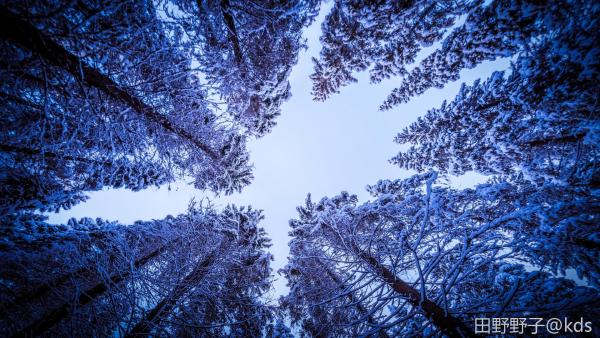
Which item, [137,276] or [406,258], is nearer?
[137,276]

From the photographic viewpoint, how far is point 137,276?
11.6ft

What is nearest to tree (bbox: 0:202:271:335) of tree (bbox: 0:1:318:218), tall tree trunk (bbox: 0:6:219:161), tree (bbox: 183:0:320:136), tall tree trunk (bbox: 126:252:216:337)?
tall tree trunk (bbox: 126:252:216:337)

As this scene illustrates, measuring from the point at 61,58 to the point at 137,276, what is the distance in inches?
146

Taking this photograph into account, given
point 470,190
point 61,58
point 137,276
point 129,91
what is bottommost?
point 137,276

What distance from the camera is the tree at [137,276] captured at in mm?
4184

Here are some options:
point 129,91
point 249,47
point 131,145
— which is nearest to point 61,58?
point 129,91

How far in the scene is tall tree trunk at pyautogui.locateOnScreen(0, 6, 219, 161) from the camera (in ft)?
8.30

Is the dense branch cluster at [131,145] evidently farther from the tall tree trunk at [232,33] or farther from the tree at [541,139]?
the tree at [541,139]

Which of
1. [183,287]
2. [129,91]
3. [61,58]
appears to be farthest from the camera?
[183,287]

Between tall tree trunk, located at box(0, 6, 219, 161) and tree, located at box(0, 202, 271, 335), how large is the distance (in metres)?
3.13

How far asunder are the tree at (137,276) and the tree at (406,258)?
74.4 inches

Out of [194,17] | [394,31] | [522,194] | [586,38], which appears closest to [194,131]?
[194,17]

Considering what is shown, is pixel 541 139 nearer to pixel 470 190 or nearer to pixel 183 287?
pixel 470 190

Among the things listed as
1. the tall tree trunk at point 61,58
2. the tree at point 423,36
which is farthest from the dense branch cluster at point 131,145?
the tree at point 423,36
